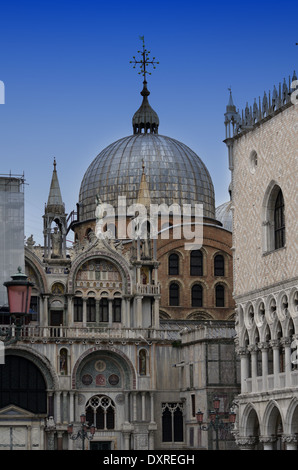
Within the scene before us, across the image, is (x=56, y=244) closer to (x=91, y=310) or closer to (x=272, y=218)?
(x=91, y=310)

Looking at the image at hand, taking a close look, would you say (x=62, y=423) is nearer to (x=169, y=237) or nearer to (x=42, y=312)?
(x=42, y=312)

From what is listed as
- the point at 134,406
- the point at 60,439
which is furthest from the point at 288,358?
the point at 60,439

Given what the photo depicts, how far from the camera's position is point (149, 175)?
6744 centimetres

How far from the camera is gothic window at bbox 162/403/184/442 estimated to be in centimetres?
5366

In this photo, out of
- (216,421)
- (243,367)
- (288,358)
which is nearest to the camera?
(216,421)

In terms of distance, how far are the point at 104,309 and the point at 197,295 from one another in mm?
8062

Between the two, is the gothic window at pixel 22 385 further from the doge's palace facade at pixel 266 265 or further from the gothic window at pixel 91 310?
the doge's palace facade at pixel 266 265

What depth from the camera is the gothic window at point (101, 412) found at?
52844 mm

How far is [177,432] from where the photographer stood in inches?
2117

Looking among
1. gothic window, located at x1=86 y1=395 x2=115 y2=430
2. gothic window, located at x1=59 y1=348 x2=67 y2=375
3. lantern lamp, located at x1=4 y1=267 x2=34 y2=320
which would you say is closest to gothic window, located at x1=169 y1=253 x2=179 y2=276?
gothic window, located at x1=86 y1=395 x2=115 y2=430

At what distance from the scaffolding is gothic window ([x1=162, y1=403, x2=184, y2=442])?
911 cm

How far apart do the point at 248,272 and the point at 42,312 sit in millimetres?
11726

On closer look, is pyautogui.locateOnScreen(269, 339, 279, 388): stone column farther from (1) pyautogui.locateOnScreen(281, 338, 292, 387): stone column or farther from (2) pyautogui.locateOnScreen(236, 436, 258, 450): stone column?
(2) pyautogui.locateOnScreen(236, 436, 258, 450): stone column

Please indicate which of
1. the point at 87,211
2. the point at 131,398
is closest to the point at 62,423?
the point at 131,398
